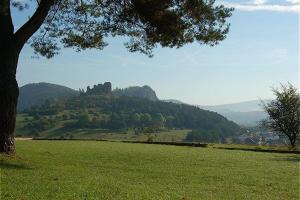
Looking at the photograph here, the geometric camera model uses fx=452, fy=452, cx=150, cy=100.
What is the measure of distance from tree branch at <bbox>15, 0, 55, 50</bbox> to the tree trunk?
0.38 meters

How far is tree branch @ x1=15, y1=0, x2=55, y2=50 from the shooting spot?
19594 mm

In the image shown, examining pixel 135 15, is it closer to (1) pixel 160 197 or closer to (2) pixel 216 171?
(2) pixel 216 171

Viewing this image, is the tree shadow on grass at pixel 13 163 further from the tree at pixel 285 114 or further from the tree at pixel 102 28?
the tree at pixel 285 114

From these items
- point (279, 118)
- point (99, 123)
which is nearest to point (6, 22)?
point (279, 118)

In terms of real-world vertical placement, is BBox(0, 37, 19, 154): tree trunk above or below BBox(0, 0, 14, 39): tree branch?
below

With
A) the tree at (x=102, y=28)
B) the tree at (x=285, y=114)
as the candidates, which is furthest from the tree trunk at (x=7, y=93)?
the tree at (x=285, y=114)

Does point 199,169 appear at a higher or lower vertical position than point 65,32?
lower

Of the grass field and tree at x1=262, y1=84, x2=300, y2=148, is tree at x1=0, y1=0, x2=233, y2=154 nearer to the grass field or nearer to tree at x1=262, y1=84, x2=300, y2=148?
the grass field

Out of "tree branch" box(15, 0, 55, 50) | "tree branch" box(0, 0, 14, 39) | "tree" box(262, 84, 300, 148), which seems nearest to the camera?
"tree branch" box(0, 0, 14, 39)

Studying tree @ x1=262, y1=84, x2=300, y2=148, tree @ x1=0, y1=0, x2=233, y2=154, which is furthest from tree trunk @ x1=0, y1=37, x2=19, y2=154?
tree @ x1=262, y1=84, x2=300, y2=148

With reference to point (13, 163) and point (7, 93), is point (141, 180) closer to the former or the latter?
point (13, 163)

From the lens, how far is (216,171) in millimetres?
17734

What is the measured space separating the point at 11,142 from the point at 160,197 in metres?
10.1

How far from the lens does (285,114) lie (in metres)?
50.6
